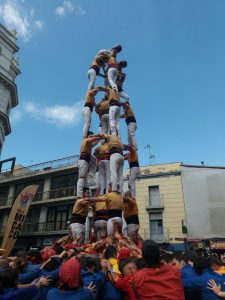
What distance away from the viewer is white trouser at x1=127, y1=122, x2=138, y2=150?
1073 centimetres

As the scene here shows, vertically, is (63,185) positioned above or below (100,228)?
above

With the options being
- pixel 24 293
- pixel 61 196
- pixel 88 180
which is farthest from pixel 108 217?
pixel 61 196

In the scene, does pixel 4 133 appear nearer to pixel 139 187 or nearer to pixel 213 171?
pixel 139 187

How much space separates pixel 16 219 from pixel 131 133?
9.27m

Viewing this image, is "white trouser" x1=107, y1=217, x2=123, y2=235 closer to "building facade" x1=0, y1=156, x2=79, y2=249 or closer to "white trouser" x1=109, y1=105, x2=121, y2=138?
"white trouser" x1=109, y1=105, x2=121, y2=138

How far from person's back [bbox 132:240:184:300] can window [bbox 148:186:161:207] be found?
20.6m

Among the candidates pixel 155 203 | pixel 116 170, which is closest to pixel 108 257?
pixel 116 170

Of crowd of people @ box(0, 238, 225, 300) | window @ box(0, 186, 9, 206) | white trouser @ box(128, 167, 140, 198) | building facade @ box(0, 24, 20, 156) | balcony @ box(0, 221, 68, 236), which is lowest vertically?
crowd of people @ box(0, 238, 225, 300)

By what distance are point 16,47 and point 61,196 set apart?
14289 millimetres

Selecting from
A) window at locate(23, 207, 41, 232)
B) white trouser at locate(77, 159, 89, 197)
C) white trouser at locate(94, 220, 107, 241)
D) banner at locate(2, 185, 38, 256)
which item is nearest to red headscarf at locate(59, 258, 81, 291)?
white trouser at locate(94, 220, 107, 241)

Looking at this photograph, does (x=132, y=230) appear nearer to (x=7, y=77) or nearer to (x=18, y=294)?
(x=18, y=294)

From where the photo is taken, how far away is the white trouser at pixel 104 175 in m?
9.91

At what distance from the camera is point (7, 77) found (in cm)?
2266

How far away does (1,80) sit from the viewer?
2234 centimetres
